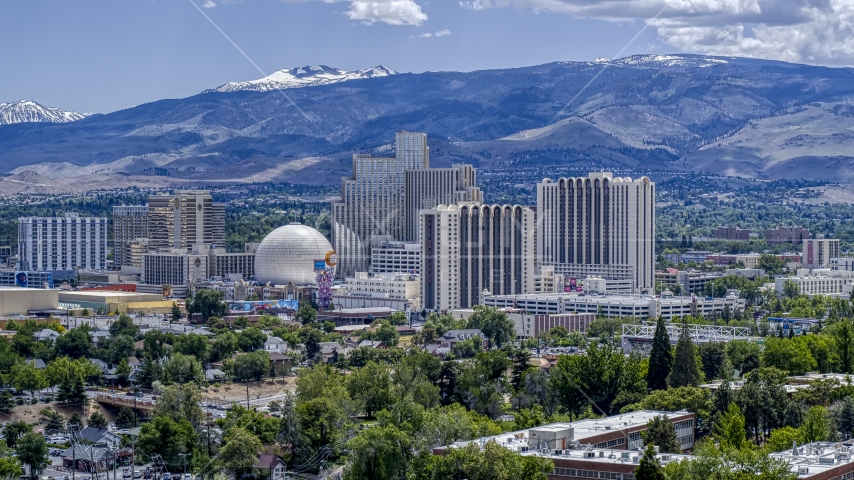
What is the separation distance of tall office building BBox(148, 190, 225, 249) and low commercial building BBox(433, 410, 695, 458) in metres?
80.7

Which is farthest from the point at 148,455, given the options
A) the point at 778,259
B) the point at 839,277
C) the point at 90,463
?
the point at 778,259

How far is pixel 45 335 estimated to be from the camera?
254 ft

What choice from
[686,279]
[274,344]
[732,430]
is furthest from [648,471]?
[686,279]

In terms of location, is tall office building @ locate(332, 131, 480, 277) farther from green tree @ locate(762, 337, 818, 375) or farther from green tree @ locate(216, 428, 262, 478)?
green tree @ locate(216, 428, 262, 478)

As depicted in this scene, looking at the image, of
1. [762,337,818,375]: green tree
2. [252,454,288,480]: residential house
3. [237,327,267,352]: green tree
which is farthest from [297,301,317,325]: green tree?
[252,454,288,480]: residential house

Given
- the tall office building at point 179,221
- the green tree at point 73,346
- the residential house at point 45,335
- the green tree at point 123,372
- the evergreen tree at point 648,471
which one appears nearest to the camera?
the evergreen tree at point 648,471

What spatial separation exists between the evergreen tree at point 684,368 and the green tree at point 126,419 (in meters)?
18.2

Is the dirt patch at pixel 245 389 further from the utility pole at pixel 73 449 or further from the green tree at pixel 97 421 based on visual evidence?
the utility pole at pixel 73 449

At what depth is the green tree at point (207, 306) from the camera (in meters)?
94.4

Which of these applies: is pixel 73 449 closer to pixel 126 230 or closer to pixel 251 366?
pixel 251 366

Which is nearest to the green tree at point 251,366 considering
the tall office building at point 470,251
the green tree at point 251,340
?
the green tree at point 251,340

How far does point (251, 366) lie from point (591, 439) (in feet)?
91.7

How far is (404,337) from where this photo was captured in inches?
3324

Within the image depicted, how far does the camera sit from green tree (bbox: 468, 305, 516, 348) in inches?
3278
